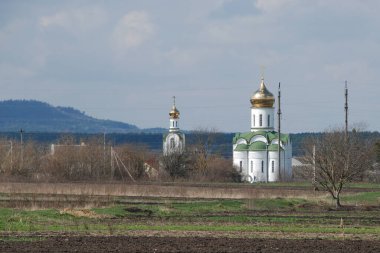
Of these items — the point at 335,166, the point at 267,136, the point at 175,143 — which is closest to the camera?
the point at 335,166

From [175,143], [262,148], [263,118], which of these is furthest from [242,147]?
[175,143]

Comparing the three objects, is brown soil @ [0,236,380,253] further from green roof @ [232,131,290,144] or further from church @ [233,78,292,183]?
green roof @ [232,131,290,144]

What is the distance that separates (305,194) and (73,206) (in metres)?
20.8

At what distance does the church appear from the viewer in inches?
3986

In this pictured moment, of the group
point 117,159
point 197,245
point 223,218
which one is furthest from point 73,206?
point 117,159

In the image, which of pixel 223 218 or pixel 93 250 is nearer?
pixel 93 250

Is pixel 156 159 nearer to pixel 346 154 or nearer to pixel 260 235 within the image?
pixel 346 154

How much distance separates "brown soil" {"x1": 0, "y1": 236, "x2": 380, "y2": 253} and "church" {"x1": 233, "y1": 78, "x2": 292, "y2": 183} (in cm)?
6892

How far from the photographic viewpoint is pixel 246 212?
146ft

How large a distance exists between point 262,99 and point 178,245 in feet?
252

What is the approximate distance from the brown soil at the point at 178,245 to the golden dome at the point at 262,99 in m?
74.1

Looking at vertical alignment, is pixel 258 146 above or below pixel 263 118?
below

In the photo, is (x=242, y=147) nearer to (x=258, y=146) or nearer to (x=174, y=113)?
(x=258, y=146)

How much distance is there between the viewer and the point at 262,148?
10269 centimetres
